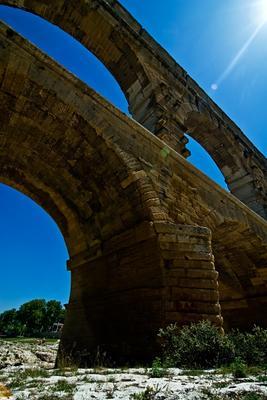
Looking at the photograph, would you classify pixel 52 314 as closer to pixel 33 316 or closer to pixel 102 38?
pixel 33 316

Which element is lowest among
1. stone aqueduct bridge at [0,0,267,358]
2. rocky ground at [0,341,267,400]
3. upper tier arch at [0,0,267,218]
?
rocky ground at [0,341,267,400]

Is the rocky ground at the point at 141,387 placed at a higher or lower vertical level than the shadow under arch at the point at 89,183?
lower

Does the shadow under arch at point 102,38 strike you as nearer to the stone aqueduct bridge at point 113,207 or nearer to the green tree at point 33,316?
the stone aqueduct bridge at point 113,207

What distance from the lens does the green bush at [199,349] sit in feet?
9.66

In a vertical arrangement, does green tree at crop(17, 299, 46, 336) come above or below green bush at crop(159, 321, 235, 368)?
above

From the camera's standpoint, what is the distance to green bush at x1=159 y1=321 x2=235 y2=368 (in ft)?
9.66

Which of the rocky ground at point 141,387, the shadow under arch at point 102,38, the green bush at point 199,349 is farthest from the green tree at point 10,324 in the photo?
the rocky ground at point 141,387

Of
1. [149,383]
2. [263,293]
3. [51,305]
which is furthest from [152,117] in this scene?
[51,305]

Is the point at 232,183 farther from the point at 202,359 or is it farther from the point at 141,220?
the point at 202,359

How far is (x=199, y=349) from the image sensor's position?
2994mm

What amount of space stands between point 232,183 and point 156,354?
12.5 metres

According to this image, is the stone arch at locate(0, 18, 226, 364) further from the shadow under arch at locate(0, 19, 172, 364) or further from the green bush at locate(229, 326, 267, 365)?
the green bush at locate(229, 326, 267, 365)

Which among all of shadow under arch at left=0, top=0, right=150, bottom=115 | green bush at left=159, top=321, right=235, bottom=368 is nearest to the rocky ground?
green bush at left=159, top=321, right=235, bottom=368

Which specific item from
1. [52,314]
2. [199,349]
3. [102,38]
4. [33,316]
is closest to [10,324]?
[33,316]
